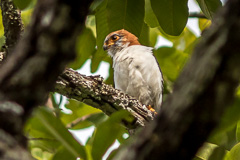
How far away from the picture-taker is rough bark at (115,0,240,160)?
1.49 meters

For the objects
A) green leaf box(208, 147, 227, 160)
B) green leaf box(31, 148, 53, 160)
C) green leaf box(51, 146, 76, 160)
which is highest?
green leaf box(208, 147, 227, 160)

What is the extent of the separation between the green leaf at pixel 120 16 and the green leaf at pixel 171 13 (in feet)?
0.74

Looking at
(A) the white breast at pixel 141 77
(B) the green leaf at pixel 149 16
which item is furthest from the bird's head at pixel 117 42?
(B) the green leaf at pixel 149 16

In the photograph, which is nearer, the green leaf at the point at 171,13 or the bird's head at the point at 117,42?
the green leaf at the point at 171,13

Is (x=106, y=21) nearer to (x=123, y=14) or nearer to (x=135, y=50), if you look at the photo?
(x=123, y=14)

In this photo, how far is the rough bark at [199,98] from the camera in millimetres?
1489

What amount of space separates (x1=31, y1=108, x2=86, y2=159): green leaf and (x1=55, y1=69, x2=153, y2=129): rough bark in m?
2.10

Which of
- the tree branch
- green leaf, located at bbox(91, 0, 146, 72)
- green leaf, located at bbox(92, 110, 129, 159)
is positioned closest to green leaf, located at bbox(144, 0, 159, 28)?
green leaf, located at bbox(91, 0, 146, 72)

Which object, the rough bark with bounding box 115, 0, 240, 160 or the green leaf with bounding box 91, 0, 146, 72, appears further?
the green leaf with bounding box 91, 0, 146, 72

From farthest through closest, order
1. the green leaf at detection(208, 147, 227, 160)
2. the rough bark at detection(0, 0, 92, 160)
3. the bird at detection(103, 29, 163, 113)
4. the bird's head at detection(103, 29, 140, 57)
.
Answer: the bird's head at detection(103, 29, 140, 57), the bird at detection(103, 29, 163, 113), the green leaf at detection(208, 147, 227, 160), the rough bark at detection(0, 0, 92, 160)

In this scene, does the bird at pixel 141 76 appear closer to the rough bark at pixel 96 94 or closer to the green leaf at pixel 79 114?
the green leaf at pixel 79 114

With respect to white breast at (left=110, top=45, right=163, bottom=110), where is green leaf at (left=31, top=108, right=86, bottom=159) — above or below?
above

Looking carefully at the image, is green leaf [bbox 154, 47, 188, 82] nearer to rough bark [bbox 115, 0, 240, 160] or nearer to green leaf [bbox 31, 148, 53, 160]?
green leaf [bbox 31, 148, 53, 160]

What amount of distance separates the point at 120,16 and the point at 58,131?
2645 millimetres
